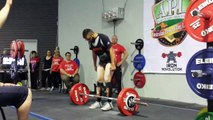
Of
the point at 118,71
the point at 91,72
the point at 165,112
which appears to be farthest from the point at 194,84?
the point at 91,72

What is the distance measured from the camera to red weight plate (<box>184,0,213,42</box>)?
95.3 inches

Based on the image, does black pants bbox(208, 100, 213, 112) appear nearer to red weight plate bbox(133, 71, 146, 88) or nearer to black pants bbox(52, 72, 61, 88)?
red weight plate bbox(133, 71, 146, 88)

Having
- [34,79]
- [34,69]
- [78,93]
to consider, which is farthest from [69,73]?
[78,93]

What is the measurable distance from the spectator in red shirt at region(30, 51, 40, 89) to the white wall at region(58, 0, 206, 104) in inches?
32.0

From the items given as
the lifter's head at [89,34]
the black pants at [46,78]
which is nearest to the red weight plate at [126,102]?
the lifter's head at [89,34]

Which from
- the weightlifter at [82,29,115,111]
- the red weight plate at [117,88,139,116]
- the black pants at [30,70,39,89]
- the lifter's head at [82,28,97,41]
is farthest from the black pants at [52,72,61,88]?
the red weight plate at [117,88,139,116]

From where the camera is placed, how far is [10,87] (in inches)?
69.3

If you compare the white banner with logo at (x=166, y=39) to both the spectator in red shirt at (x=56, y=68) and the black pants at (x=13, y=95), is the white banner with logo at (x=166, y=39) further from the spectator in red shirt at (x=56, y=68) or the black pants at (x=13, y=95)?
the black pants at (x=13, y=95)

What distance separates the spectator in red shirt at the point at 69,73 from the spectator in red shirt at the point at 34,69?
6.08ft

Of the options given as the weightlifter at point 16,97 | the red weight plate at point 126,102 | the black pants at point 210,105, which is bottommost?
the red weight plate at point 126,102

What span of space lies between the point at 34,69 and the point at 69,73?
2051 millimetres

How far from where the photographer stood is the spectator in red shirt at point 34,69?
9.34 m

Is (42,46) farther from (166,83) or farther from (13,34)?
(166,83)

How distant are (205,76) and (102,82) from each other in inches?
102
